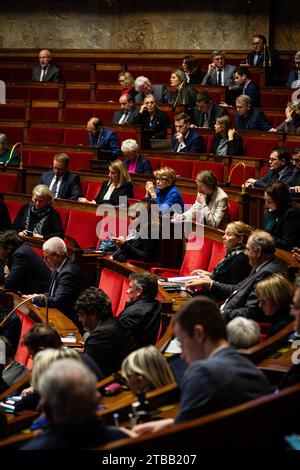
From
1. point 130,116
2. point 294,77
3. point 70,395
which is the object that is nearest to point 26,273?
point 130,116

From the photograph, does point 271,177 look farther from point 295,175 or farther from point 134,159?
point 134,159

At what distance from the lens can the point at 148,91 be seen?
6.63 m

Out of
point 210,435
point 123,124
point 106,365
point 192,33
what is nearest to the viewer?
point 210,435

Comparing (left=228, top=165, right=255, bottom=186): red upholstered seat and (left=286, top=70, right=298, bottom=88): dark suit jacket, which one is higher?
(left=286, top=70, right=298, bottom=88): dark suit jacket

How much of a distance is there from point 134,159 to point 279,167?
1.12m

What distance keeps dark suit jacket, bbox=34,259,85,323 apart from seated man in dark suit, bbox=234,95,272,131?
2.28m

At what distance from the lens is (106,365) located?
300 cm

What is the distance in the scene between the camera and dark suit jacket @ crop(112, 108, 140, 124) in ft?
20.8

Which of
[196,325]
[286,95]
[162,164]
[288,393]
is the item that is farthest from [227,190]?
[288,393]

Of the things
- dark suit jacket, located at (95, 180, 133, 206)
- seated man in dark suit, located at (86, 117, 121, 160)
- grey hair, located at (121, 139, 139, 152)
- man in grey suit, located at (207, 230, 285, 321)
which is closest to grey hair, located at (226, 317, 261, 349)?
man in grey suit, located at (207, 230, 285, 321)

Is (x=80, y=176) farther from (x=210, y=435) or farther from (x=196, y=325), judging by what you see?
(x=210, y=435)

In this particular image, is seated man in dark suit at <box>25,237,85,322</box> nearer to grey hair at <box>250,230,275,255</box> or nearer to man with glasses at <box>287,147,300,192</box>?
grey hair at <box>250,230,275,255</box>

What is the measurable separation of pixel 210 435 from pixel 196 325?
0.37 metres

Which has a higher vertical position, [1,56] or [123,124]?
[1,56]
